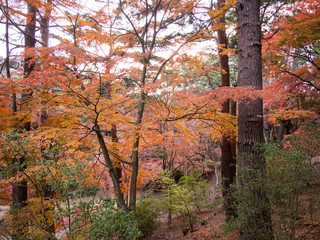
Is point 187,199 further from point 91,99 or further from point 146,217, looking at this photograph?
point 91,99

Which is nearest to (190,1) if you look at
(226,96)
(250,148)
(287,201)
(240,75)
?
(240,75)

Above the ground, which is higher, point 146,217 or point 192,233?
point 146,217

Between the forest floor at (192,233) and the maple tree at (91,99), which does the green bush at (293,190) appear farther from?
the forest floor at (192,233)

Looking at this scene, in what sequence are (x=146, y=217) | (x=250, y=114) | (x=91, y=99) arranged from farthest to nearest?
A: (x=146, y=217) < (x=91, y=99) < (x=250, y=114)

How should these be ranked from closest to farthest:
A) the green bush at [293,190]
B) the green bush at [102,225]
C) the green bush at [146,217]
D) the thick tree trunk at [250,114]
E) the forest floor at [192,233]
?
the green bush at [293,190] < the green bush at [102,225] < the thick tree trunk at [250,114] < the forest floor at [192,233] < the green bush at [146,217]

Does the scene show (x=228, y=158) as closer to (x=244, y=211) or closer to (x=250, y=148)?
(x=250, y=148)

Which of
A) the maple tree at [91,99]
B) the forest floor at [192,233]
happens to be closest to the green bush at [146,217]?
the forest floor at [192,233]

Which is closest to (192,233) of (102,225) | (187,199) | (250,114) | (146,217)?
(187,199)

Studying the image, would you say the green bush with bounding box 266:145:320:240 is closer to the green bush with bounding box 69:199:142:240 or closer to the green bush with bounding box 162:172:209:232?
the green bush with bounding box 69:199:142:240

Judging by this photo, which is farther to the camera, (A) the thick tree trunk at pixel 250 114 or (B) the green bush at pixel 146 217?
(B) the green bush at pixel 146 217

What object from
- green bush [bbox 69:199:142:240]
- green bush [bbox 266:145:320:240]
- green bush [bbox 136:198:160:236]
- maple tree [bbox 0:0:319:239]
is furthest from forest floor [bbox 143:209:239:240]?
green bush [bbox 69:199:142:240]

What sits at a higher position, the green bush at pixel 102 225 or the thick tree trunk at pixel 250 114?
the thick tree trunk at pixel 250 114

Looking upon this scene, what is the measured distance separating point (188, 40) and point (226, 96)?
6.56 ft

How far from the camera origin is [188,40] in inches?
192
